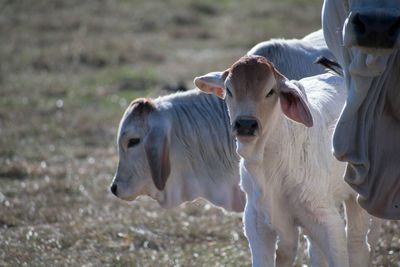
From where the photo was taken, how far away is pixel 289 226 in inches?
238

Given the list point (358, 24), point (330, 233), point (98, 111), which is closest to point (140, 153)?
point (330, 233)

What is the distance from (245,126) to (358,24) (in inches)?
32.4

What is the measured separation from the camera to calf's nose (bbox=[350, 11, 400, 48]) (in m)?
4.89

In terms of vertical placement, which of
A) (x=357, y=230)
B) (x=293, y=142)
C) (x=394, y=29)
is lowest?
(x=357, y=230)

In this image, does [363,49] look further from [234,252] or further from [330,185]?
[234,252]

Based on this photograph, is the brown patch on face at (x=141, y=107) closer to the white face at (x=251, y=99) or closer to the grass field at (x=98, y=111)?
the grass field at (x=98, y=111)

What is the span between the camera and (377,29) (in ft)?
16.1

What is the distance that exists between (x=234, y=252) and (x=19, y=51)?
34.7 ft

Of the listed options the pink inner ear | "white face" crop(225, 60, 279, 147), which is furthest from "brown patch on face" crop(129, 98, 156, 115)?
the pink inner ear

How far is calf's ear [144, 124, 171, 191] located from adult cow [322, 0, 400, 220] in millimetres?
2063

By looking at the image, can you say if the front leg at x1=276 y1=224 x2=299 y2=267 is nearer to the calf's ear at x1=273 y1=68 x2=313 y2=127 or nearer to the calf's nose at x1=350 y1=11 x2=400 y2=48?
the calf's ear at x1=273 y1=68 x2=313 y2=127

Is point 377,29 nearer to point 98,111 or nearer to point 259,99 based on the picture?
point 259,99

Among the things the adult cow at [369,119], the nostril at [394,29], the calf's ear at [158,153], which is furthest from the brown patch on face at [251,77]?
the calf's ear at [158,153]

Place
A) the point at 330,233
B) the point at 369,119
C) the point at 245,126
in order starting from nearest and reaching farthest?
the point at 369,119 → the point at 245,126 → the point at 330,233
